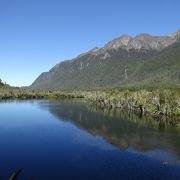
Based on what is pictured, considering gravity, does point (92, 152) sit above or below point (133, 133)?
below

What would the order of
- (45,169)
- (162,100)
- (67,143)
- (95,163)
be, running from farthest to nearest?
(162,100) → (67,143) → (95,163) → (45,169)

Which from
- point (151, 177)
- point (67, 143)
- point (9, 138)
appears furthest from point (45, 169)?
point (9, 138)

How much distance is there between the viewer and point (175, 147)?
70875 mm

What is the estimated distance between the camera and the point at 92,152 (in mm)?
65625

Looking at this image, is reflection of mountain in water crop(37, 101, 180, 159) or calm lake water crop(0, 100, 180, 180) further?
reflection of mountain in water crop(37, 101, 180, 159)

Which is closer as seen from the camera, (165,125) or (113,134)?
(113,134)

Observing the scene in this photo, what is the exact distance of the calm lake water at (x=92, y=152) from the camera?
50.3 m

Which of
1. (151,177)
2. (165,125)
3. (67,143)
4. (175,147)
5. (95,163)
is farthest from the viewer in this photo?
(165,125)

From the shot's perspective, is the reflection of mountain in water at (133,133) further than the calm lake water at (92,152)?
Yes

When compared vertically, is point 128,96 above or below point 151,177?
above

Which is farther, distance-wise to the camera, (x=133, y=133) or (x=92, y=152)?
(x=133, y=133)

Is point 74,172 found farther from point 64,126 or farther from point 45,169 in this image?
point 64,126

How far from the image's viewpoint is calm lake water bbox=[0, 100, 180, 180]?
50.3 m

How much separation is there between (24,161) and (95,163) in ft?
43.4
